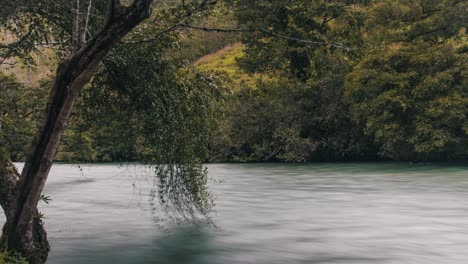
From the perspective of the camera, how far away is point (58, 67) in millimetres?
10602

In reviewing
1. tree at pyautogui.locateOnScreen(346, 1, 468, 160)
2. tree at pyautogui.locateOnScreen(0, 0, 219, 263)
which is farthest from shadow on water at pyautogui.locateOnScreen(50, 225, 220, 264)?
tree at pyautogui.locateOnScreen(346, 1, 468, 160)

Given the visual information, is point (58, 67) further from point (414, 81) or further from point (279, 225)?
point (414, 81)

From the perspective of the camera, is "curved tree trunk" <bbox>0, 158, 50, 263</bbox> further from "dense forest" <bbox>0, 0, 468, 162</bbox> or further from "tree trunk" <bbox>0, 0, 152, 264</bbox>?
"dense forest" <bbox>0, 0, 468, 162</bbox>

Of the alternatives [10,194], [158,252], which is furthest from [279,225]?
[10,194]

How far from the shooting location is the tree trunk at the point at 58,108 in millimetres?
9727

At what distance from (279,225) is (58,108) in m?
11.3

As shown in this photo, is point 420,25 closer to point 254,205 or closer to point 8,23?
point 254,205

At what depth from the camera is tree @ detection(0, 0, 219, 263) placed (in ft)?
32.4

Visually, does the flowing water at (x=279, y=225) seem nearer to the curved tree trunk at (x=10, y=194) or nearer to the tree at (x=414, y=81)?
the curved tree trunk at (x=10, y=194)

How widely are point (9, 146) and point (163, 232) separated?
6602mm

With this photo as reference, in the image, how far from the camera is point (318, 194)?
96.0 feet

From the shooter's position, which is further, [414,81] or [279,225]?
[414,81]

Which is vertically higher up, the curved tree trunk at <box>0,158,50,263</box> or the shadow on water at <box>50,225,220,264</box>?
the curved tree trunk at <box>0,158,50,263</box>

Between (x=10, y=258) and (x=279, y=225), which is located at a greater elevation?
(x=10, y=258)
